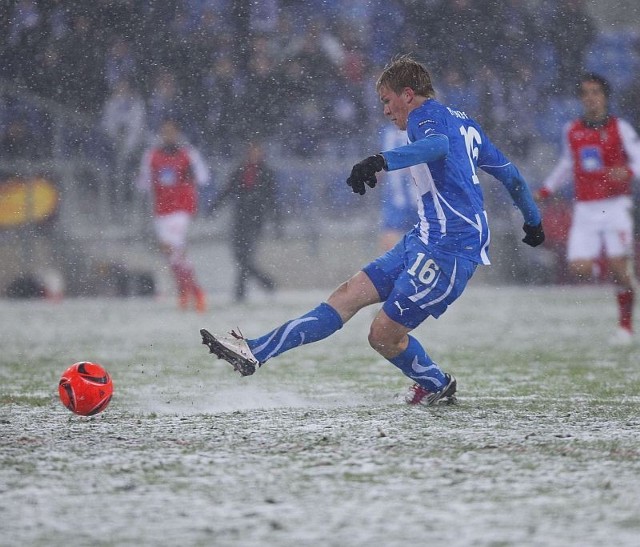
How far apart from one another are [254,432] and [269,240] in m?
11.1

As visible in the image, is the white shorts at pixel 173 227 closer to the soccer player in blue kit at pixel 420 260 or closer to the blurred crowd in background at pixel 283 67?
the blurred crowd in background at pixel 283 67

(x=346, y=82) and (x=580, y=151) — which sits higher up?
(x=346, y=82)

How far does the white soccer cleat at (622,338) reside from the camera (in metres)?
9.71

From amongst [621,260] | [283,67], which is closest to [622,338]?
[621,260]

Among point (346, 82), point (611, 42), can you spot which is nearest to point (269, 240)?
point (346, 82)

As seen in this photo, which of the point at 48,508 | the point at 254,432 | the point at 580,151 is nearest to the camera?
the point at 48,508

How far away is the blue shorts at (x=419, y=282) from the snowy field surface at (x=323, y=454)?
0.45m

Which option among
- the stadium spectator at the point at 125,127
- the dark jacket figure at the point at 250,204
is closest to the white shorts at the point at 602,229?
the dark jacket figure at the point at 250,204

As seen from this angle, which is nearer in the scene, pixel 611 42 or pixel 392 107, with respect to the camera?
pixel 392 107

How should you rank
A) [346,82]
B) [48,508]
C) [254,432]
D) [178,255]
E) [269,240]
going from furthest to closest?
[346,82]
[269,240]
[178,255]
[254,432]
[48,508]

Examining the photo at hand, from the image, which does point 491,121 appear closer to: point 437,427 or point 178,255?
point 178,255

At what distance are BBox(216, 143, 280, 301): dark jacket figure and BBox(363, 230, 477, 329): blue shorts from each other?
381 inches

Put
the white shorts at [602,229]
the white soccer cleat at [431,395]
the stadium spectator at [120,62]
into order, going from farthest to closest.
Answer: the stadium spectator at [120,62]
the white shorts at [602,229]
the white soccer cleat at [431,395]

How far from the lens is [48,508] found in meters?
3.50
